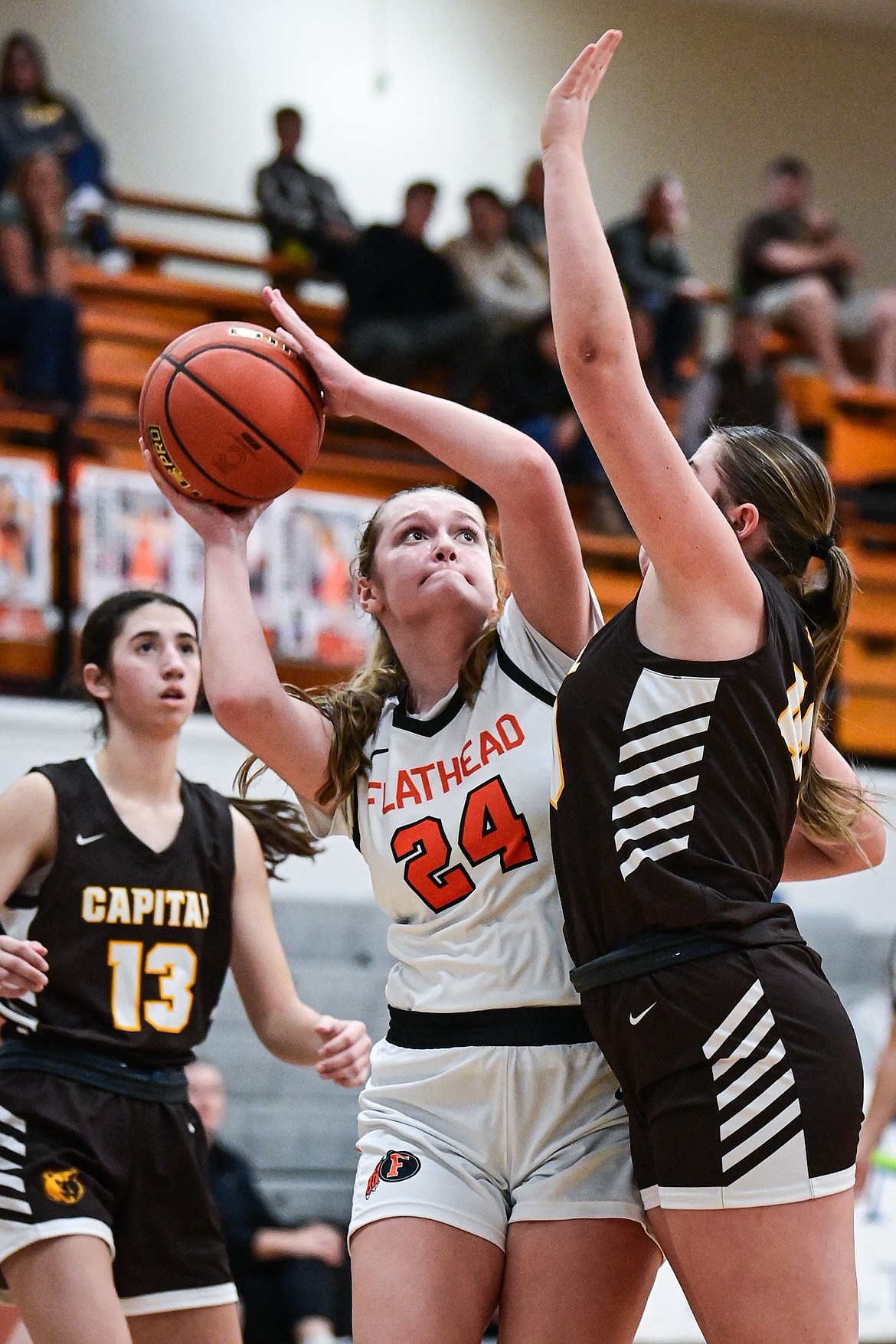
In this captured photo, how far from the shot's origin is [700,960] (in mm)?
2244

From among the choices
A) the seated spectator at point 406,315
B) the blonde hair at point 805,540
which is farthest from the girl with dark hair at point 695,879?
the seated spectator at point 406,315

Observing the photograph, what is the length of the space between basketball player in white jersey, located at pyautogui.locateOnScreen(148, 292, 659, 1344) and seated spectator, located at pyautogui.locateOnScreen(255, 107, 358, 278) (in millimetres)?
8499

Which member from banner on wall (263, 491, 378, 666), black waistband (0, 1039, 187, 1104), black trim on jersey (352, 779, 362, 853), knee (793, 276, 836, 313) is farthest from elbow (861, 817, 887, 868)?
knee (793, 276, 836, 313)

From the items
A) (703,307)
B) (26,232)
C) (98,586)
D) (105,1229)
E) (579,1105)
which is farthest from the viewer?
(703,307)

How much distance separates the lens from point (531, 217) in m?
11.4

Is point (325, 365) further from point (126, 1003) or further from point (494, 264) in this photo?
point (494, 264)

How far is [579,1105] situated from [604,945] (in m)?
0.36

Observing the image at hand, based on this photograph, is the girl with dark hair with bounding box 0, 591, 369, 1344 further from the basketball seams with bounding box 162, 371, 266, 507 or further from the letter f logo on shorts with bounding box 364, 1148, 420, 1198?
the basketball seams with bounding box 162, 371, 266, 507

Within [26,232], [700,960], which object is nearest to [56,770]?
[700,960]

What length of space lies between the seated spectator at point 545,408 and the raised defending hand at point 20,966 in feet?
23.0

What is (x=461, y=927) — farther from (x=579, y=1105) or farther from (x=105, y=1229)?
(x=105, y=1229)

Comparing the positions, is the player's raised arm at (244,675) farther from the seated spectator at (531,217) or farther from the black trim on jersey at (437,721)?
the seated spectator at (531,217)

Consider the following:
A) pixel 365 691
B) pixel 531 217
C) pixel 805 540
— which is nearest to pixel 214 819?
pixel 365 691

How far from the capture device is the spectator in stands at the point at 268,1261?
6117 millimetres
